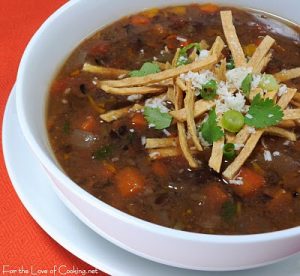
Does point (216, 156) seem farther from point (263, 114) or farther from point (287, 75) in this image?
point (287, 75)

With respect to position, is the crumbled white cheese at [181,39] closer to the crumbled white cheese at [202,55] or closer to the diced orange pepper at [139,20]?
the diced orange pepper at [139,20]

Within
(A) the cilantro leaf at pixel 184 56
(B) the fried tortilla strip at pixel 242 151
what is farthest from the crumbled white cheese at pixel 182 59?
(B) the fried tortilla strip at pixel 242 151

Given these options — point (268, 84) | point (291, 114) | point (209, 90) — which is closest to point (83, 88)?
point (209, 90)

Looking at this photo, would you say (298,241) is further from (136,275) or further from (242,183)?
(136,275)

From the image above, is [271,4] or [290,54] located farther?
[271,4]

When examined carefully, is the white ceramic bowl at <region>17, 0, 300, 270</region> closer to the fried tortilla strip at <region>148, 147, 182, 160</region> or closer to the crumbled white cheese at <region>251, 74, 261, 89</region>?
the fried tortilla strip at <region>148, 147, 182, 160</region>

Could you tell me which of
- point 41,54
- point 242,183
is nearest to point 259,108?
point 242,183
